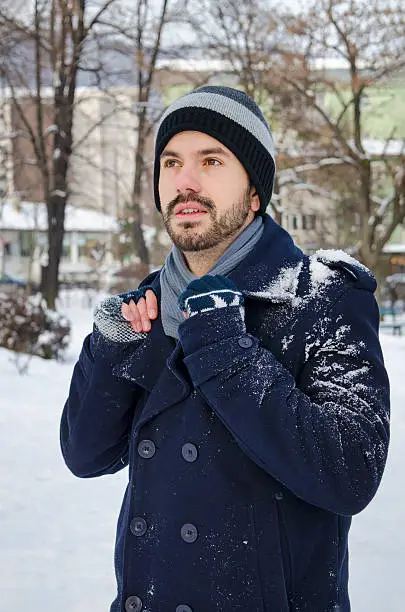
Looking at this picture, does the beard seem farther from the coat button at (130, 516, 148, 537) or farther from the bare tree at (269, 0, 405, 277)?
the bare tree at (269, 0, 405, 277)

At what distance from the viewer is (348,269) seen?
1752 mm

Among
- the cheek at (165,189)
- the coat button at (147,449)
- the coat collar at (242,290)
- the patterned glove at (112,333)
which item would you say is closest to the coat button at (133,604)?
the coat button at (147,449)

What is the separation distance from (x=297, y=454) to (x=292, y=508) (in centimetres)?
19

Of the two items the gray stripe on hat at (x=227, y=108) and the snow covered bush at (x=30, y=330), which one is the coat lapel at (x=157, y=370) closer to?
the gray stripe on hat at (x=227, y=108)

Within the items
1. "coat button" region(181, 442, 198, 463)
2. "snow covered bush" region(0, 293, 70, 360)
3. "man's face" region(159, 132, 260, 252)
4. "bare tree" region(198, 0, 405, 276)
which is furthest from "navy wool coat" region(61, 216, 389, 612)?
"bare tree" region(198, 0, 405, 276)

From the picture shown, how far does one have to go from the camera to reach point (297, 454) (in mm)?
1526

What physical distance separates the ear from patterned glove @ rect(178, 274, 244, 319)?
31 cm

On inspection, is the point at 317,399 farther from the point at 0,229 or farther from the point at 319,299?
the point at 0,229

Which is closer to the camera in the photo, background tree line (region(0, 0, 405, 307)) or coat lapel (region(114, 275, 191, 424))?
coat lapel (region(114, 275, 191, 424))

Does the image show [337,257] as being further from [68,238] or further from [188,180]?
[68,238]

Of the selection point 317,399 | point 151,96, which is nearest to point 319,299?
point 317,399

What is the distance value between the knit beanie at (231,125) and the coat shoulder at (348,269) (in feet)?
0.75

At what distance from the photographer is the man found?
5.14 ft

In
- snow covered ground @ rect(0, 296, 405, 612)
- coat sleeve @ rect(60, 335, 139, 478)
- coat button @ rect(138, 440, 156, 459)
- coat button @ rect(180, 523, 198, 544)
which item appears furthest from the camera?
snow covered ground @ rect(0, 296, 405, 612)
